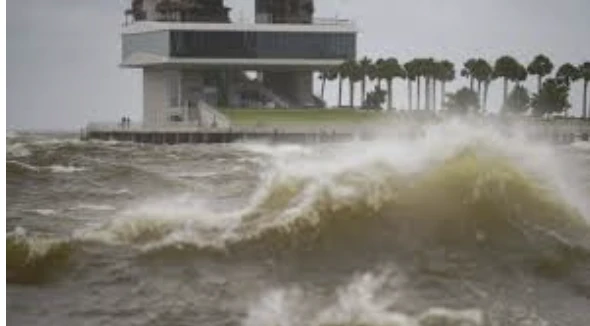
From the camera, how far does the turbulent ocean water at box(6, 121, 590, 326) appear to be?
4.38 m

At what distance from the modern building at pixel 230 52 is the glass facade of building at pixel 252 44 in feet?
0.15

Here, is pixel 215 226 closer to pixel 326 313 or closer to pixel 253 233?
pixel 253 233

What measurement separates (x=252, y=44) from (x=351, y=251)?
4572 centimetres

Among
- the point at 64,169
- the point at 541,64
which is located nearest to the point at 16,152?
the point at 64,169

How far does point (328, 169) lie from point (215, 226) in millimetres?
769

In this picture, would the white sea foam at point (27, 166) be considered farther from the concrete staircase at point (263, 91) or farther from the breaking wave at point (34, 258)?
the concrete staircase at point (263, 91)

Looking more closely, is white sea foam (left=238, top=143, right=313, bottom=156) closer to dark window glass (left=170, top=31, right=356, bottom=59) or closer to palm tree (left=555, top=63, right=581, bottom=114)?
palm tree (left=555, top=63, right=581, bottom=114)

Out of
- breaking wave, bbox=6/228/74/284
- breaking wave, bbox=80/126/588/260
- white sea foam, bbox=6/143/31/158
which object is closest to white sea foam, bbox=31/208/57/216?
breaking wave, bbox=80/126/588/260

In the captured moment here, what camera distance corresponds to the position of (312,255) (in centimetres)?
507

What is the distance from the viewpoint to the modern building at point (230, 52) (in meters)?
50.5

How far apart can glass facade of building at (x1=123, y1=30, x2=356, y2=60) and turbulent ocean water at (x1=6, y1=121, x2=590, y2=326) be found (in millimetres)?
44215

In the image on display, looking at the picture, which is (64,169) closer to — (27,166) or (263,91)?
(27,166)

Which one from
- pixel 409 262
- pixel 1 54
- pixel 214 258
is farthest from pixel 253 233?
pixel 1 54

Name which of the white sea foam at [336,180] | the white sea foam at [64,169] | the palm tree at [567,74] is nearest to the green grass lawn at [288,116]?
the white sea foam at [64,169]
